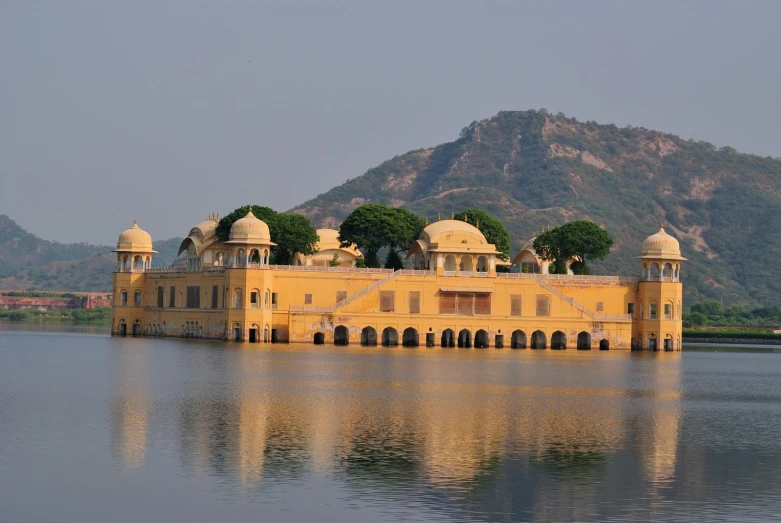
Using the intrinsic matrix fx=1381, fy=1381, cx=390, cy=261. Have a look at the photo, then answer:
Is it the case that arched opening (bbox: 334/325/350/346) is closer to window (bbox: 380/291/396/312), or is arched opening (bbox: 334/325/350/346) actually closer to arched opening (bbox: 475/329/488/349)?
window (bbox: 380/291/396/312)

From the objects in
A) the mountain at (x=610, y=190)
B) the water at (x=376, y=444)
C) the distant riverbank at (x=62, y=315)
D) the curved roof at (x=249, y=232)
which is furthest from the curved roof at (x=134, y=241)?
the mountain at (x=610, y=190)

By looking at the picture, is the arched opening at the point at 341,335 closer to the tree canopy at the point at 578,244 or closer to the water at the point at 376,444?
the tree canopy at the point at 578,244

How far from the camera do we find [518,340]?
68938 millimetres

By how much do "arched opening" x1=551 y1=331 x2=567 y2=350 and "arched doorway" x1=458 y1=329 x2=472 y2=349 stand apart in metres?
4.15

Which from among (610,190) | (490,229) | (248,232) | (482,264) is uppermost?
(610,190)

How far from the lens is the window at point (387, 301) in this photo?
216 ft

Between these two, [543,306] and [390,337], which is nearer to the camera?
[543,306]

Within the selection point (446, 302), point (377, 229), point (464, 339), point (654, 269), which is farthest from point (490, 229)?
point (446, 302)

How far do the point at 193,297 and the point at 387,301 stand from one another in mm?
10722

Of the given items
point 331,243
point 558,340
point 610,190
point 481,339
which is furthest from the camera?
point 610,190

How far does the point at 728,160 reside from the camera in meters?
180

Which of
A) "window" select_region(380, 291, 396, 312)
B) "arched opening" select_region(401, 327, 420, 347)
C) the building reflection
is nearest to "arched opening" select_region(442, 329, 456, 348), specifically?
"arched opening" select_region(401, 327, 420, 347)

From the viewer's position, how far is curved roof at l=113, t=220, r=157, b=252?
245ft

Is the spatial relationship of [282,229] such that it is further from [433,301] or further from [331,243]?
[433,301]
